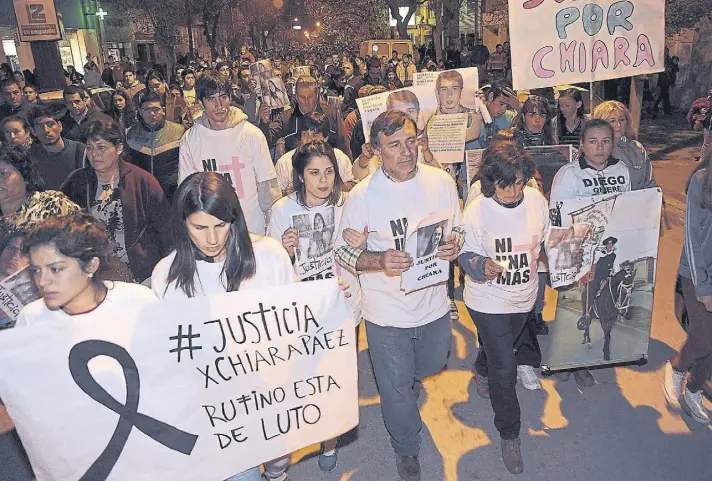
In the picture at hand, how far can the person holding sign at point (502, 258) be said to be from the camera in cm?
340

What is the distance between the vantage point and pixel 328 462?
375 cm

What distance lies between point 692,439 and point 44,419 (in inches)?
143

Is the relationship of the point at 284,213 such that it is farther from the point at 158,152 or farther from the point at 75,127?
the point at 75,127

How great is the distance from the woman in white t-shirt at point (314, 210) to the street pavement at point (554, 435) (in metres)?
0.99

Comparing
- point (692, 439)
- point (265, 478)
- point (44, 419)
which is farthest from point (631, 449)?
point (44, 419)

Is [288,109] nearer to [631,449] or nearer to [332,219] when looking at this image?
[332,219]

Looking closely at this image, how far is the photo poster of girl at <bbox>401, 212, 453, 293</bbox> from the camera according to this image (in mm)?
3172

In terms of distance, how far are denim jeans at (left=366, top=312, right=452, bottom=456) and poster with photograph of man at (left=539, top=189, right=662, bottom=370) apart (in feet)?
2.75

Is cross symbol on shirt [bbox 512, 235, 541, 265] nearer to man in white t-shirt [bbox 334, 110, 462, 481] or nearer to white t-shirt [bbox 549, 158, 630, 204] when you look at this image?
man in white t-shirt [bbox 334, 110, 462, 481]

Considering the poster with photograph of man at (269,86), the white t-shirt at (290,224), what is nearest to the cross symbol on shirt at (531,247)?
the white t-shirt at (290,224)

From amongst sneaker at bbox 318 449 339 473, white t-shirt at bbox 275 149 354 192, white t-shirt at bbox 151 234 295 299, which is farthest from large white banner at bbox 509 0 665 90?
sneaker at bbox 318 449 339 473

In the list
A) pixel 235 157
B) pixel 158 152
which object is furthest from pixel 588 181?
pixel 158 152

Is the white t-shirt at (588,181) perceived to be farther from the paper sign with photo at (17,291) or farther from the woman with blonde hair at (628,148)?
the paper sign with photo at (17,291)

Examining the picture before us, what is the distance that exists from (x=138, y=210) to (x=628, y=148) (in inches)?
147
